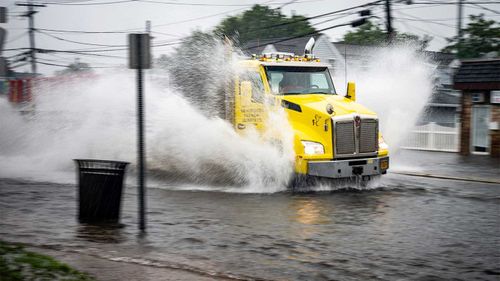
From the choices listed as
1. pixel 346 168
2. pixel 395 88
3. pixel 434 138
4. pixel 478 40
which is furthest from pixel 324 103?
pixel 478 40

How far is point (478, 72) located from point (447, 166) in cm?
684

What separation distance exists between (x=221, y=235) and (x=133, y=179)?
724 cm

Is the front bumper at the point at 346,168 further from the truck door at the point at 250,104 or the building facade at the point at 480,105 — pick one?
the building facade at the point at 480,105

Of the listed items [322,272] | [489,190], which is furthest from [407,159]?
[322,272]

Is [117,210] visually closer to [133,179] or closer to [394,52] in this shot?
[133,179]

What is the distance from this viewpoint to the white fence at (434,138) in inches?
1099

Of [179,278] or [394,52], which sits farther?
[394,52]

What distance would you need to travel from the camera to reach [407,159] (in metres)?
24.1

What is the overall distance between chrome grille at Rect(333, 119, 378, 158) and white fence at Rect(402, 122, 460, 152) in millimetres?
14746

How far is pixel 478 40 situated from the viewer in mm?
56406

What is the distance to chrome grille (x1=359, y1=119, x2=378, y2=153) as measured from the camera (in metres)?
13.9

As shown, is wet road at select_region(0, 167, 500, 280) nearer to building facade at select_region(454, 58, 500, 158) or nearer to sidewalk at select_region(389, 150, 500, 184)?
sidewalk at select_region(389, 150, 500, 184)

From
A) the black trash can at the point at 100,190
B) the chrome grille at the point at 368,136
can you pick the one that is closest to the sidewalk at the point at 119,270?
the black trash can at the point at 100,190

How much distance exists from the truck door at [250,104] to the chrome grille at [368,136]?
2.19 meters
